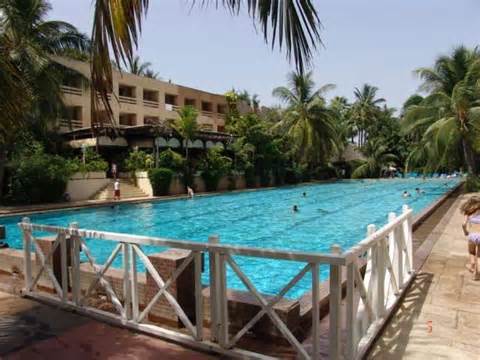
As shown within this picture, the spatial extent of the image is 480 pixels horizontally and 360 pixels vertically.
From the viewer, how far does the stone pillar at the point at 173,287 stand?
13.4ft

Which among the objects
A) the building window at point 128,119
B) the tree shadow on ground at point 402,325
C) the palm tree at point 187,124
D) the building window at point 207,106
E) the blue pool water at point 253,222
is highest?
the building window at point 207,106

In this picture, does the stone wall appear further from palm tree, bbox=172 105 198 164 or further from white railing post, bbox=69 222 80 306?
white railing post, bbox=69 222 80 306

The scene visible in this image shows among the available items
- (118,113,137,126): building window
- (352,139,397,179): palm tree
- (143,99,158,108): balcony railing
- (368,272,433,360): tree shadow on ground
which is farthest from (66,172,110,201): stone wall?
(352,139,397,179): palm tree

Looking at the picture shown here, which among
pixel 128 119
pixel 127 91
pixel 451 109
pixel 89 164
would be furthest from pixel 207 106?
pixel 451 109

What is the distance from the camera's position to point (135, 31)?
266cm

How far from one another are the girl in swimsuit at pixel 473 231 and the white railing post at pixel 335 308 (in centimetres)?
347

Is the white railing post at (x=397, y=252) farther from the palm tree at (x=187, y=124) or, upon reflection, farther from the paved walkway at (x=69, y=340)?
the palm tree at (x=187, y=124)

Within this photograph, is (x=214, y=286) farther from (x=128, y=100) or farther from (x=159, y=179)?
(x=128, y=100)

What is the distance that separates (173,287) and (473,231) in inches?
164

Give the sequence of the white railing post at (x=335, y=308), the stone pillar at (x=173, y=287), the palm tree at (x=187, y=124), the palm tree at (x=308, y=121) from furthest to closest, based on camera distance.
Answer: the palm tree at (x=308, y=121) < the palm tree at (x=187, y=124) < the stone pillar at (x=173, y=287) < the white railing post at (x=335, y=308)

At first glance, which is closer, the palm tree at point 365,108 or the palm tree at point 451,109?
the palm tree at point 451,109

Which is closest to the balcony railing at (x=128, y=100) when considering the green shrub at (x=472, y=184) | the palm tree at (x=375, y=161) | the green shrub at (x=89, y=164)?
the green shrub at (x=89, y=164)

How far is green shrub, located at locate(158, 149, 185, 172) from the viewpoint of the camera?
82.9 feet

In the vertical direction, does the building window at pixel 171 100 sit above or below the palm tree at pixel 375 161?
above
